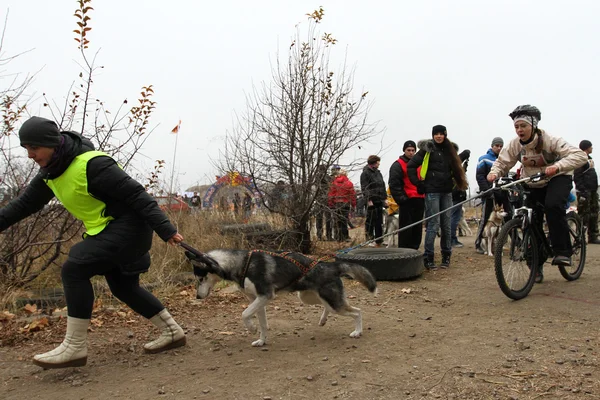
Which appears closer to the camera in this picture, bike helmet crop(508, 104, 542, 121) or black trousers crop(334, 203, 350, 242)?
bike helmet crop(508, 104, 542, 121)

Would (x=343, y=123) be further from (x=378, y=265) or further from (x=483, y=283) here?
(x=483, y=283)

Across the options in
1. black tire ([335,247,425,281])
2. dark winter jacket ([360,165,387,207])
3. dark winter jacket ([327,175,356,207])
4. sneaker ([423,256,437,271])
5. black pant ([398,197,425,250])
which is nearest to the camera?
black tire ([335,247,425,281])

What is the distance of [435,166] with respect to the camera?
7.50 meters

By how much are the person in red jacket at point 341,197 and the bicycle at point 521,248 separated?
3534 mm

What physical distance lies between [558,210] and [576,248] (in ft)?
4.26

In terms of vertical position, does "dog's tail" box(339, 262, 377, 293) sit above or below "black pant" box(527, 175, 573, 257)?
below

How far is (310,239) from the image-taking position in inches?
348

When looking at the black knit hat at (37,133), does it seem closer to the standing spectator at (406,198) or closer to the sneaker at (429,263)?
the standing spectator at (406,198)

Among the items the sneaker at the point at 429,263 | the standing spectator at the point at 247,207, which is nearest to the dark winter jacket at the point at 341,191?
the standing spectator at the point at 247,207

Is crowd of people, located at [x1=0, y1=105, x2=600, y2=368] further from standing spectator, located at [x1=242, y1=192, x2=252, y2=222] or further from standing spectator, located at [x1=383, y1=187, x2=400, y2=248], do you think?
standing spectator, located at [x1=383, y1=187, x2=400, y2=248]

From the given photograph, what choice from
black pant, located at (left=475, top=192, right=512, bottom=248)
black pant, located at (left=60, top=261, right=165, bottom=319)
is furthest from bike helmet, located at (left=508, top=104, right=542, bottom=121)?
black pant, located at (left=60, top=261, right=165, bottom=319)

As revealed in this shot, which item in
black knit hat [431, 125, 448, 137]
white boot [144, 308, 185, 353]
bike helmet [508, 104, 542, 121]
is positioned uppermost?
black knit hat [431, 125, 448, 137]

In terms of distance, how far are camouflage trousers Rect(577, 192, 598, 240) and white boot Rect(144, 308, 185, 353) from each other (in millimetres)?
9421

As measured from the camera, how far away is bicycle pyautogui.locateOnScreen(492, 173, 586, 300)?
523cm
